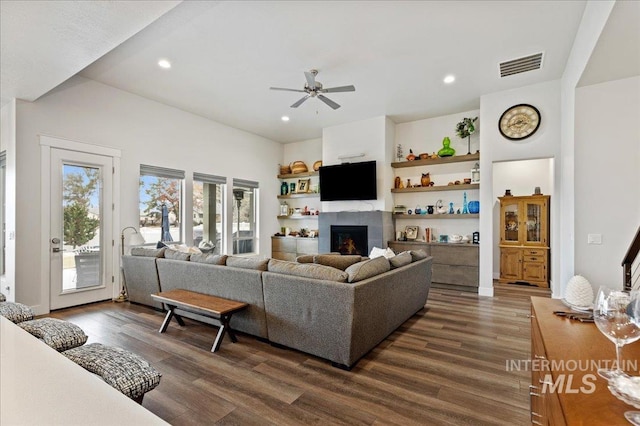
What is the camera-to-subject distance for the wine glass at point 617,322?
2.97 ft

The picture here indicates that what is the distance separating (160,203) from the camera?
5.56 metres

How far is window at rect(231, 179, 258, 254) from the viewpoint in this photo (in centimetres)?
708

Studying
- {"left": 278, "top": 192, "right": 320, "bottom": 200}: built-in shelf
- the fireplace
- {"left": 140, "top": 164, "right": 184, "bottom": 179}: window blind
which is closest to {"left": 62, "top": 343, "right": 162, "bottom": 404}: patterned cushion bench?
{"left": 140, "top": 164, "right": 184, "bottom": 179}: window blind

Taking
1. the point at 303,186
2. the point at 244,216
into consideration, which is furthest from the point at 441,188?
the point at 244,216

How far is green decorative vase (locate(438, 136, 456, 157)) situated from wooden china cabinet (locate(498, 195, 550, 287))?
1.68 metres

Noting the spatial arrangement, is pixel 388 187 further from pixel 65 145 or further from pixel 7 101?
pixel 7 101

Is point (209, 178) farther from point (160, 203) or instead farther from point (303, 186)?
point (303, 186)

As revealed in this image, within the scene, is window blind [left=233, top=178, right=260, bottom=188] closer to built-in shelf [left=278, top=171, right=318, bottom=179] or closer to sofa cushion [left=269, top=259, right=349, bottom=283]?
built-in shelf [left=278, top=171, right=318, bottom=179]

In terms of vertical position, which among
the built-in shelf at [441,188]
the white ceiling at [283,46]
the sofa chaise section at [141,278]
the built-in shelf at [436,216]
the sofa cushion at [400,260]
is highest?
the white ceiling at [283,46]

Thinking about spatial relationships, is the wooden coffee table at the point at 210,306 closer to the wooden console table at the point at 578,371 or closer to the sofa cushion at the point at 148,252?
the sofa cushion at the point at 148,252

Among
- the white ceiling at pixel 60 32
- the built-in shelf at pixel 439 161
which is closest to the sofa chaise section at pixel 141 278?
the white ceiling at pixel 60 32

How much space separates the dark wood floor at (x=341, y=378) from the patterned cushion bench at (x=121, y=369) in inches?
→ 27.0

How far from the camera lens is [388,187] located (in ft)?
20.6

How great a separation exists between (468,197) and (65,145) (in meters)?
6.72
